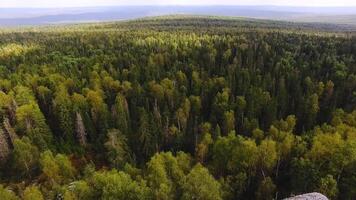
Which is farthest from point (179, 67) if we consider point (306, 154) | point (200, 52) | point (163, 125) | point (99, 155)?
point (306, 154)

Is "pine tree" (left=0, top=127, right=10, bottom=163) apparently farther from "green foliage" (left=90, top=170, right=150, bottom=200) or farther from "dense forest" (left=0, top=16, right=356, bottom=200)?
"green foliage" (left=90, top=170, right=150, bottom=200)

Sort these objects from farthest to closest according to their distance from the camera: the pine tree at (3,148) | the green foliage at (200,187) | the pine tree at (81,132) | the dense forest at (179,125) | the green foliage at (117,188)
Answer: the pine tree at (81,132)
the pine tree at (3,148)
the dense forest at (179,125)
the green foliage at (117,188)
the green foliage at (200,187)

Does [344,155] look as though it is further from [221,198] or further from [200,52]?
[200,52]

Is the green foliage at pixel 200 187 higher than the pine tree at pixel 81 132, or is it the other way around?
the green foliage at pixel 200 187

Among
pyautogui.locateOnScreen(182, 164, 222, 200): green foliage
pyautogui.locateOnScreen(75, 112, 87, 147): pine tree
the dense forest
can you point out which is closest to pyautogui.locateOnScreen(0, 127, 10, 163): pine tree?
the dense forest

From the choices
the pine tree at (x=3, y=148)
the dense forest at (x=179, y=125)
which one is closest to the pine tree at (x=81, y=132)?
the dense forest at (x=179, y=125)

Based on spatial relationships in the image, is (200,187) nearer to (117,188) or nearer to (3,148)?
(117,188)

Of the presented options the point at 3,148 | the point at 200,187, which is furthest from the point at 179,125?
the point at 3,148

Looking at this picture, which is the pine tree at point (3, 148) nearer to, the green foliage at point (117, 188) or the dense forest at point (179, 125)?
the dense forest at point (179, 125)

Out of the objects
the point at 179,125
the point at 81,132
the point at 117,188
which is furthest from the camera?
the point at 179,125
